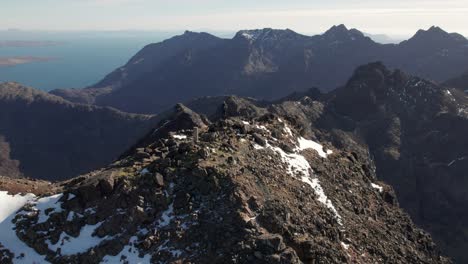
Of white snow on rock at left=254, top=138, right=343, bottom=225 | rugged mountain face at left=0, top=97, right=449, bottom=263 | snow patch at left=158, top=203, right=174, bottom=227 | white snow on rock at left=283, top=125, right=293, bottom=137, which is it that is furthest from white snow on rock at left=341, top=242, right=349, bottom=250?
white snow on rock at left=283, top=125, right=293, bottom=137

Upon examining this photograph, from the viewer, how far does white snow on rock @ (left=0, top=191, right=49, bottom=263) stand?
33.4m

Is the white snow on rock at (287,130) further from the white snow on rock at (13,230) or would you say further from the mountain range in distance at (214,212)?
the white snow on rock at (13,230)

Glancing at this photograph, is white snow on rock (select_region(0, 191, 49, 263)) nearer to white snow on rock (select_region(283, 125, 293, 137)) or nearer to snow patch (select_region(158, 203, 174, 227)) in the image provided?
snow patch (select_region(158, 203, 174, 227))

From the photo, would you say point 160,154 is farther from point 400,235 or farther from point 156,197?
point 400,235

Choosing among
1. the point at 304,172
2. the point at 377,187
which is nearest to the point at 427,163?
the point at 377,187

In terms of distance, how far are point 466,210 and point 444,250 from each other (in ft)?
105

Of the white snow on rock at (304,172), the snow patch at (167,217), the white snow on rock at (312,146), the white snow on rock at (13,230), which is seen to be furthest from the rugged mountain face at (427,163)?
the white snow on rock at (13,230)

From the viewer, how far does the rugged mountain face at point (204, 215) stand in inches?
1284

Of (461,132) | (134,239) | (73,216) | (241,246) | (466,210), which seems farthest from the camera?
(461,132)

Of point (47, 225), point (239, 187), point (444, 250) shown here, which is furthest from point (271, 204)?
point (444, 250)

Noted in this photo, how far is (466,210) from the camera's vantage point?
→ 496 feet

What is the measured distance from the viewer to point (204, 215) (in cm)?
3428

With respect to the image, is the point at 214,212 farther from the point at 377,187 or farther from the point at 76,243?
the point at 377,187

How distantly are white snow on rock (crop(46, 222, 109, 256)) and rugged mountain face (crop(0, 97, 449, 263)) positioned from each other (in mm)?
71
